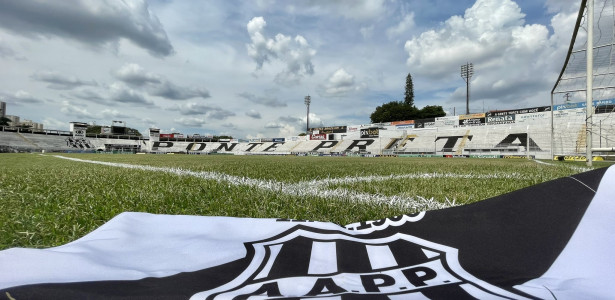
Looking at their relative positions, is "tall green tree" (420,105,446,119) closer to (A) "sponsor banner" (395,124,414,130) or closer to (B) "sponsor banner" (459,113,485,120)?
(A) "sponsor banner" (395,124,414,130)

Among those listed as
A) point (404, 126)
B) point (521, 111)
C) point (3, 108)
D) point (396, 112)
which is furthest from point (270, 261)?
point (3, 108)

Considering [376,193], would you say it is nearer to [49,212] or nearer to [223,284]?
[223,284]

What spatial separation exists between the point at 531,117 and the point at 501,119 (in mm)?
3000

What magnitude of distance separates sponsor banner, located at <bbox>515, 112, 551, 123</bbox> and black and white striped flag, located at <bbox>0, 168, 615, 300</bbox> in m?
40.2

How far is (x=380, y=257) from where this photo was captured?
96 centimetres

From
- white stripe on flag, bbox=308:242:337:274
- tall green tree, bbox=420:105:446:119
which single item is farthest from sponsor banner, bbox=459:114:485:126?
white stripe on flag, bbox=308:242:337:274

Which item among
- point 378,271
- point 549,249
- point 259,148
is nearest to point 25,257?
point 378,271

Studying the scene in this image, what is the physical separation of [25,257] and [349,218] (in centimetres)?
131

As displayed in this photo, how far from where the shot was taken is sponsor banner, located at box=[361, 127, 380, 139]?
147 feet

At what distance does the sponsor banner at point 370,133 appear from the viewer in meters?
44.9

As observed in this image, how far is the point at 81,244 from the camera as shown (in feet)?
3.09

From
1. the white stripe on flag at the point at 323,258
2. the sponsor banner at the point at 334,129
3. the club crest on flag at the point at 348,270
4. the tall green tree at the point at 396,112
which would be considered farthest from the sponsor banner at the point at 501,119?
the white stripe on flag at the point at 323,258

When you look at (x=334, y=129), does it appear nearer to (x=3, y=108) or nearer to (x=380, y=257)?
(x=380, y=257)

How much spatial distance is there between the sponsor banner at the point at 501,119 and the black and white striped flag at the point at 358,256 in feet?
134
